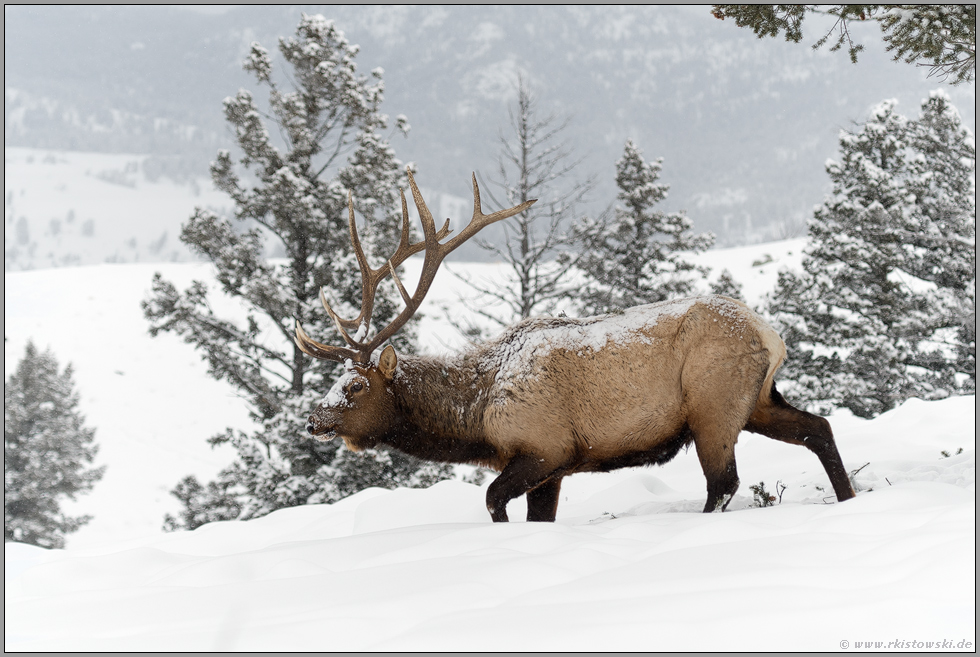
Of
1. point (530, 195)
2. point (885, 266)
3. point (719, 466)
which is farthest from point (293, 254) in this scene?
point (885, 266)

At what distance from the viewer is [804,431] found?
4277mm

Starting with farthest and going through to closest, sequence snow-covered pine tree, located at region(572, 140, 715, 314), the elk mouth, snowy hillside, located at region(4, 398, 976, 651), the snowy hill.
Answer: the snowy hill
snow-covered pine tree, located at region(572, 140, 715, 314)
the elk mouth
snowy hillside, located at region(4, 398, 976, 651)

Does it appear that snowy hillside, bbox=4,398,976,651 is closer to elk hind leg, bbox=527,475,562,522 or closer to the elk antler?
elk hind leg, bbox=527,475,562,522

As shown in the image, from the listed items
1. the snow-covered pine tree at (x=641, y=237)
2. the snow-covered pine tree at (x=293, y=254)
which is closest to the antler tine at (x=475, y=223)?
the snow-covered pine tree at (x=293, y=254)

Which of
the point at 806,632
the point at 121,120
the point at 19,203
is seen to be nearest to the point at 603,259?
the point at 806,632

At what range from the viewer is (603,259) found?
1469cm

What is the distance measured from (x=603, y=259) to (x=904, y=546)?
12.6m

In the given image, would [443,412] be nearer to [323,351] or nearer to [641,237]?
[323,351]

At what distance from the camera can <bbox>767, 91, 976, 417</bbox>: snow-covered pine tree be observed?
13945 mm

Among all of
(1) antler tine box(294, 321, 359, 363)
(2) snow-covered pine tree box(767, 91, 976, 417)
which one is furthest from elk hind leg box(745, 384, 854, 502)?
(2) snow-covered pine tree box(767, 91, 976, 417)

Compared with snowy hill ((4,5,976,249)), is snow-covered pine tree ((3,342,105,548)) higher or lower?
lower

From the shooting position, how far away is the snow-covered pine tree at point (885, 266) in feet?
45.8

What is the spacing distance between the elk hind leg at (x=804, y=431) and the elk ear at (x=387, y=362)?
2.53 m

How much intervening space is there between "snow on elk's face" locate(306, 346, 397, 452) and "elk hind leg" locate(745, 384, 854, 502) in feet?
8.43
